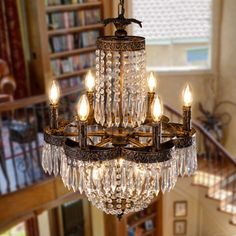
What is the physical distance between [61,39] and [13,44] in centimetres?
70

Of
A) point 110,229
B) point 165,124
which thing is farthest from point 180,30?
point 165,124

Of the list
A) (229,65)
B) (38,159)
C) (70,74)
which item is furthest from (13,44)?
(229,65)

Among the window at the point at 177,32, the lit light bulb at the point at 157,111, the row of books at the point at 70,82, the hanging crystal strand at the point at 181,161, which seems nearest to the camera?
the lit light bulb at the point at 157,111

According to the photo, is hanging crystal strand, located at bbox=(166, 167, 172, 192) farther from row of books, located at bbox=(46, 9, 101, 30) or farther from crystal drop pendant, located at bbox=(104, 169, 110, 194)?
row of books, located at bbox=(46, 9, 101, 30)

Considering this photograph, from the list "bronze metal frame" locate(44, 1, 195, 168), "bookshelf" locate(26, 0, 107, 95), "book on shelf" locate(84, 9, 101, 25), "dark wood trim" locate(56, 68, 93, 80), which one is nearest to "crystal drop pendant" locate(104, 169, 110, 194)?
"bronze metal frame" locate(44, 1, 195, 168)

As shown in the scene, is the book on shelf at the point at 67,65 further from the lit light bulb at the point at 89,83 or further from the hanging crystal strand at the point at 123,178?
the hanging crystal strand at the point at 123,178

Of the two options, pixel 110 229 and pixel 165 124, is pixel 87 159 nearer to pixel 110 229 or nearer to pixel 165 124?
pixel 165 124

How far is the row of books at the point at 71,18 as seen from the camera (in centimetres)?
662

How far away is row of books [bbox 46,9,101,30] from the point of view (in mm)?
6625

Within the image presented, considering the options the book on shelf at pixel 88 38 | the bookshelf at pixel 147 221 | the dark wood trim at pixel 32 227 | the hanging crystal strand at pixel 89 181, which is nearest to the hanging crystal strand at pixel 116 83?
the hanging crystal strand at pixel 89 181

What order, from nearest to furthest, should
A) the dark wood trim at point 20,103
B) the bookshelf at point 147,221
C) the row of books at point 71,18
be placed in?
1. the dark wood trim at point 20,103
2. the bookshelf at point 147,221
3. the row of books at point 71,18

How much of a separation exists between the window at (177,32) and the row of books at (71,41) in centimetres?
87

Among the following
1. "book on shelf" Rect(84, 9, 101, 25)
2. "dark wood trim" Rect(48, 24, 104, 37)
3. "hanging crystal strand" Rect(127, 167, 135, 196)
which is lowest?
"hanging crystal strand" Rect(127, 167, 135, 196)

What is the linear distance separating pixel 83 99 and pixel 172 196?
17.7 feet
